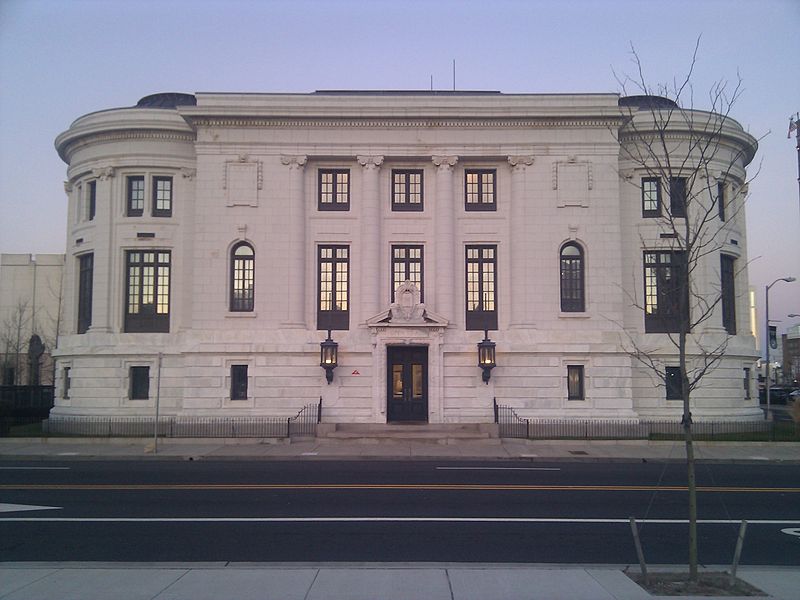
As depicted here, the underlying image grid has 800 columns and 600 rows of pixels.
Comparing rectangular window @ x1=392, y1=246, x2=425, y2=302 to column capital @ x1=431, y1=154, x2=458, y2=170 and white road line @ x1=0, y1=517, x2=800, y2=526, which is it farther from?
white road line @ x1=0, y1=517, x2=800, y2=526

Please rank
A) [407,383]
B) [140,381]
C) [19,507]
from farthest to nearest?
[140,381]
[407,383]
[19,507]

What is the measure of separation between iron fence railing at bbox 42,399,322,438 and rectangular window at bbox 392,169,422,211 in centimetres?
1037

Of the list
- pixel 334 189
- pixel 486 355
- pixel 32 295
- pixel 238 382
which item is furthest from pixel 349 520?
pixel 32 295

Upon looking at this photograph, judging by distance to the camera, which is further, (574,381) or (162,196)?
(162,196)

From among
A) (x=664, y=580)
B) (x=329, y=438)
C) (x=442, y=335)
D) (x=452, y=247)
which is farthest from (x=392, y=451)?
(x=664, y=580)

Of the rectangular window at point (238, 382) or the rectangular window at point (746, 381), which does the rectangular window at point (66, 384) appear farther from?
the rectangular window at point (746, 381)

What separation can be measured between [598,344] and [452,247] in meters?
8.23

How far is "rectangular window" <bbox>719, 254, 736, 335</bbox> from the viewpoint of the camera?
37375 millimetres

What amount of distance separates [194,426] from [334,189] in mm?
13066

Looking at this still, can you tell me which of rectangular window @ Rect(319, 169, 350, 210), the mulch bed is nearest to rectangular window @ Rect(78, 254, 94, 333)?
rectangular window @ Rect(319, 169, 350, 210)

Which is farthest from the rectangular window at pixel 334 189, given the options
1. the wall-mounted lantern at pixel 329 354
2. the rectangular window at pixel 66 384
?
the rectangular window at pixel 66 384

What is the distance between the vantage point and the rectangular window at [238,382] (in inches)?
1336

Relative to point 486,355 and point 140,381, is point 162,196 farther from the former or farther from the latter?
point 486,355

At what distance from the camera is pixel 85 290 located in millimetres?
37312
